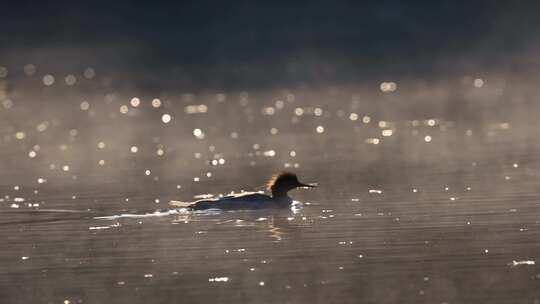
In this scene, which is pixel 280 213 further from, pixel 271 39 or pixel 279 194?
pixel 271 39

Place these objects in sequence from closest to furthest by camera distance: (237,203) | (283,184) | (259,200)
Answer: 1. (237,203)
2. (259,200)
3. (283,184)

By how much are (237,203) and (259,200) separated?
0.52 metres

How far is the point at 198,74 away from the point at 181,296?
41498 mm

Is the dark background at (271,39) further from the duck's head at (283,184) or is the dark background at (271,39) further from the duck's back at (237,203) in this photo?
the duck's back at (237,203)

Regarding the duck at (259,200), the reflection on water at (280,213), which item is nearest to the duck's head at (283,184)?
the duck at (259,200)

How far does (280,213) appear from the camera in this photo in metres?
22.3

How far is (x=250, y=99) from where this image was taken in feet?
153

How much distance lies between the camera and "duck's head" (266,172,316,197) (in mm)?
23344

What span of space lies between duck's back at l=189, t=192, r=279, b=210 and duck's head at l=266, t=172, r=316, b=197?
1.47ft

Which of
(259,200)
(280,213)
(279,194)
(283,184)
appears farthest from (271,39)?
(280,213)

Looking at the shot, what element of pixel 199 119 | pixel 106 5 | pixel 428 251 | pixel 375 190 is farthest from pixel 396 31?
pixel 428 251

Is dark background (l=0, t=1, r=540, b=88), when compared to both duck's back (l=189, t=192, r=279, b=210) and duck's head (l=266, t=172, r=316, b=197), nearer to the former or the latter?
duck's head (l=266, t=172, r=316, b=197)

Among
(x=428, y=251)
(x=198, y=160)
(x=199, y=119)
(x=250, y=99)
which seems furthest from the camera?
(x=250, y=99)

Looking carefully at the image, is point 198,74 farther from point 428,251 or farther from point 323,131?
point 428,251
